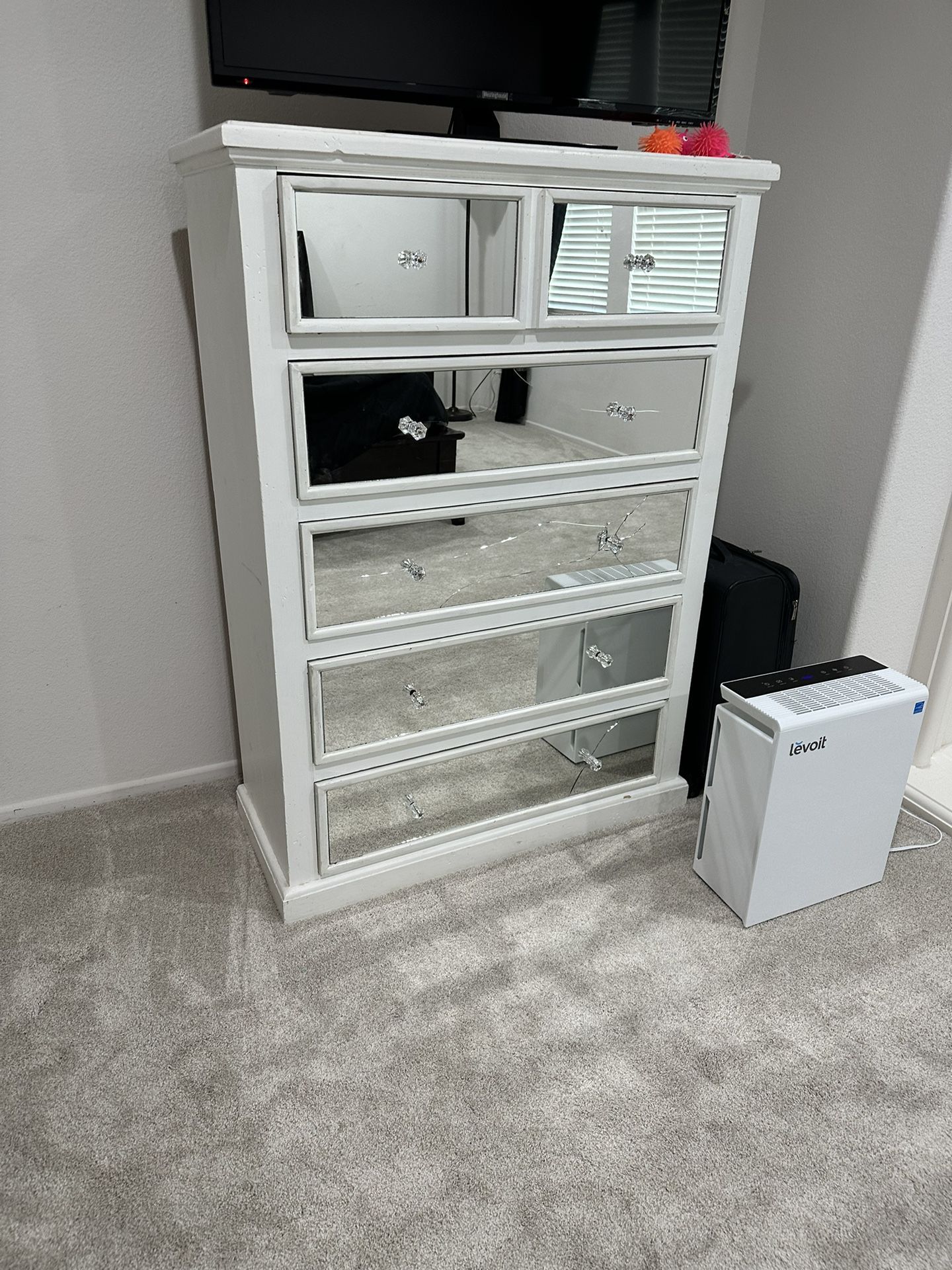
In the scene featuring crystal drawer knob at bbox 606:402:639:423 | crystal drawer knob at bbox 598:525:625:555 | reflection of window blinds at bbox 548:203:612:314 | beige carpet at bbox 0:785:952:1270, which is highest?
reflection of window blinds at bbox 548:203:612:314

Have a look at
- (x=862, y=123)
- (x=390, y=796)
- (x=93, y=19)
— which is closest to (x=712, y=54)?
(x=862, y=123)

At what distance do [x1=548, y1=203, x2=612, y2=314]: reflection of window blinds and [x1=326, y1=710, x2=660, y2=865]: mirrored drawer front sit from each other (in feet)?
2.86

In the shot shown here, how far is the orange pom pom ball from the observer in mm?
1568

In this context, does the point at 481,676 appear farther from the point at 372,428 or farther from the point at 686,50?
the point at 686,50

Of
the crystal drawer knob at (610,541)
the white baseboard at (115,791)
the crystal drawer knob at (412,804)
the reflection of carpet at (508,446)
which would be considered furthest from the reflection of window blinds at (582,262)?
the white baseboard at (115,791)

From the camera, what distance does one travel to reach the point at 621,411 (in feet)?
5.50

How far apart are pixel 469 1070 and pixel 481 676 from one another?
2.35 feet

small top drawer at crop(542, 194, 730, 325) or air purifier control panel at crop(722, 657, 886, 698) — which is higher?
small top drawer at crop(542, 194, 730, 325)

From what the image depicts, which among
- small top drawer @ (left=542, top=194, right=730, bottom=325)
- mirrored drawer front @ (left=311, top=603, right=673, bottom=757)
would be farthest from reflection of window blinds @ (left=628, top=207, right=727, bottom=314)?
mirrored drawer front @ (left=311, top=603, right=673, bottom=757)

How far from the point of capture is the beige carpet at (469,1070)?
1.23m

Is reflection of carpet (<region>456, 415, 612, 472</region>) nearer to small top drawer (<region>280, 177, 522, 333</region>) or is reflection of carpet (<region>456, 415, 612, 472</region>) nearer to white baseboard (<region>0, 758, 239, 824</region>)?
small top drawer (<region>280, 177, 522, 333</region>)

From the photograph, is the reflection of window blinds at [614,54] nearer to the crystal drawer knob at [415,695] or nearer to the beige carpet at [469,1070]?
the crystal drawer knob at [415,695]

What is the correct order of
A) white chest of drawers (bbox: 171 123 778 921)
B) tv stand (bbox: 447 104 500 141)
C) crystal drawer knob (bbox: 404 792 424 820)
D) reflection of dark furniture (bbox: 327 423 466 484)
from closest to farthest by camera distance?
white chest of drawers (bbox: 171 123 778 921), reflection of dark furniture (bbox: 327 423 466 484), tv stand (bbox: 447 104 500 141), crystal drawer knob (bbox: 404 792 424 820)

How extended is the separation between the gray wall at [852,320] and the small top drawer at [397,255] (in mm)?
944
